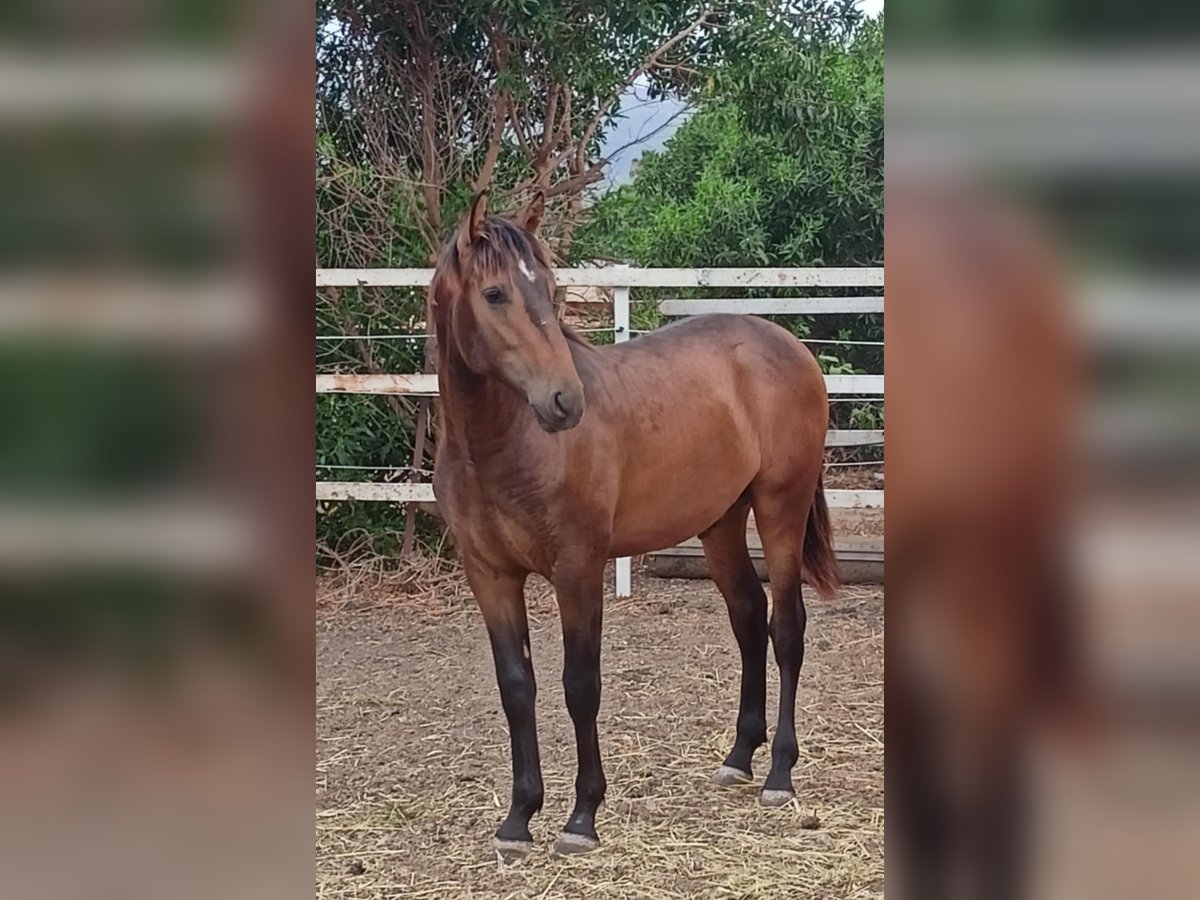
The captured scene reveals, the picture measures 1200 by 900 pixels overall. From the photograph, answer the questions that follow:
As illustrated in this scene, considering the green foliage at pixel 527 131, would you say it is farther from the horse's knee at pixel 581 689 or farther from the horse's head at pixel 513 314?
the horse's head at pixel 513 314

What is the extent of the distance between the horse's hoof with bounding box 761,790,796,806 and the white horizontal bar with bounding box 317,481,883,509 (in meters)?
2.40

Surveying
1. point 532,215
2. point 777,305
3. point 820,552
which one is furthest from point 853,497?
point 532,215

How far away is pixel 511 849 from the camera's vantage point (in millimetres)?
2555

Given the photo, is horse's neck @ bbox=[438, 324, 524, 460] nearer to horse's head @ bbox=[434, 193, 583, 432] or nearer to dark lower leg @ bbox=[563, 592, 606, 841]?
horse's head @ bbox=[434, 193, 583, 432]

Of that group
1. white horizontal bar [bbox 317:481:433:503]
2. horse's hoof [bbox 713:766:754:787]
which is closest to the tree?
white horizontal bar [bbox 317:481:433:503]
